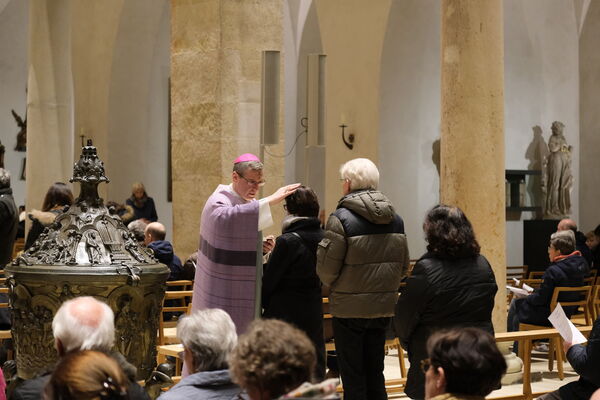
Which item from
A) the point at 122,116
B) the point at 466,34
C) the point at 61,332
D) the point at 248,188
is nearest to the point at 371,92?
the point at 122,116

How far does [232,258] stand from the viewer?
5777 millimetres

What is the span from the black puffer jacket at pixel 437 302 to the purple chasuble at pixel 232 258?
0.92 metres

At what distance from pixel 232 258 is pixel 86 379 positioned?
2897 mm

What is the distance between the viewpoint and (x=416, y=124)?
17.3 m

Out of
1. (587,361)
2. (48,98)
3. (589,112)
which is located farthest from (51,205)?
(589,112)

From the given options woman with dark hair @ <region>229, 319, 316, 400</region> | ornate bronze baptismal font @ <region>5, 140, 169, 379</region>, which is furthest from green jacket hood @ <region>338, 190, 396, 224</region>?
woman with dark hair @ <region>229, 319, 316, 400</region>

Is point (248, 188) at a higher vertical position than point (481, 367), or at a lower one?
higher

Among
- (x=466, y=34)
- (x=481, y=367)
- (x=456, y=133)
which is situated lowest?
(x=481, y=367)

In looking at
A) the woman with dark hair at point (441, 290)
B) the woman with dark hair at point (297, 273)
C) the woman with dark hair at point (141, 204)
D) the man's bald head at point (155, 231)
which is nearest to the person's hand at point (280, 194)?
the woman with dark hair at point (297, 273)

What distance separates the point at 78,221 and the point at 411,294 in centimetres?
187

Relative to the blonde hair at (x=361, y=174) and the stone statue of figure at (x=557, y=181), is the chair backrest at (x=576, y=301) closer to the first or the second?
the blonde hair at (x=361, y=174)

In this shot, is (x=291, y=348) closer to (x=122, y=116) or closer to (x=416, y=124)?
(x=416, y=124)

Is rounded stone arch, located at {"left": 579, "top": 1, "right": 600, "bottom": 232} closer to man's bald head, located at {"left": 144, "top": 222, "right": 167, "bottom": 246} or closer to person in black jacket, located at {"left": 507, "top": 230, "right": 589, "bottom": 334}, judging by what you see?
person in black jacket, located at {"left": 507, "top": 230, "right": 589, "bottom": 334}

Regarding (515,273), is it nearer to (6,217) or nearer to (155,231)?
(155,231)
